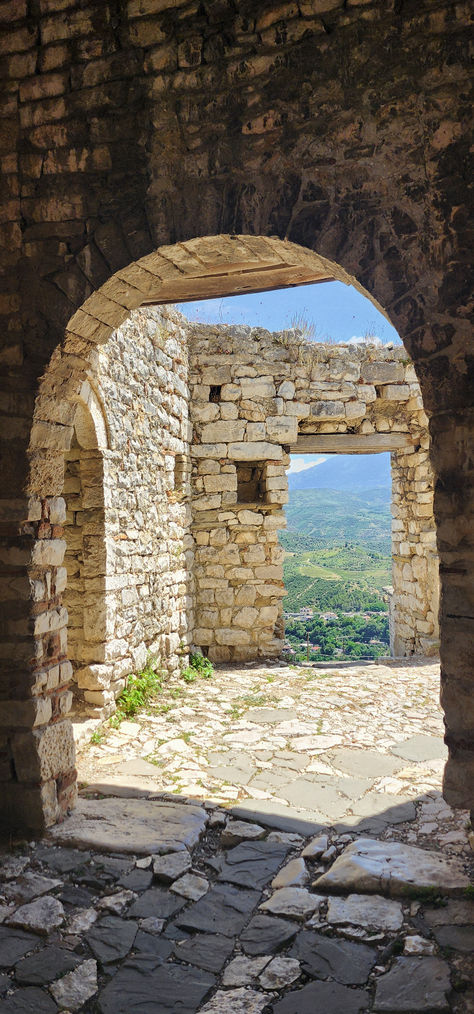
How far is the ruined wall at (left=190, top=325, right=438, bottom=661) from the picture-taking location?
752 cm

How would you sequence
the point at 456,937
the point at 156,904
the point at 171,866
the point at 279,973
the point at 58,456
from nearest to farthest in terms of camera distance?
the point at 279,973 → the point at 456,937 → the point at 156,904 → the point at 171,866 → the point at 58,456

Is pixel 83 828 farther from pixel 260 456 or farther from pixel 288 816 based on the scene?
pixel 260 456

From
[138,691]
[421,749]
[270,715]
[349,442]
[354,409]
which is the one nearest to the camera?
[421,749]

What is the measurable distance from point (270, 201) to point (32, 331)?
1280 mm

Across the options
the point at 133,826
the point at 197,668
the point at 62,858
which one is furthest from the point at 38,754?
the point at 197,668

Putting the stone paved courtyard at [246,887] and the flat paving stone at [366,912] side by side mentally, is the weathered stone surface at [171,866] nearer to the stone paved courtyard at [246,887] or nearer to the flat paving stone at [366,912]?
the stone paved courtyard at [246,887]

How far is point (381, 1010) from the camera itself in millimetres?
2033

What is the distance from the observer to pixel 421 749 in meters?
4.53

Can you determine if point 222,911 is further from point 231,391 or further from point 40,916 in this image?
point 231,391

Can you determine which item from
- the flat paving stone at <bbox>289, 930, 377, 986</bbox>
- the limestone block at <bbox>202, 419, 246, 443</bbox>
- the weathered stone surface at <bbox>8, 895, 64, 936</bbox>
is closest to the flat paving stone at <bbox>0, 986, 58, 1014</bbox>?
the weathered stone surface at <bbox>8, 895, 64, 936</bbox>

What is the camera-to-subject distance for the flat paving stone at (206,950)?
2.31 meters

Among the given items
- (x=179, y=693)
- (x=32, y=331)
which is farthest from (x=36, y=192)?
(x=179, y=693)

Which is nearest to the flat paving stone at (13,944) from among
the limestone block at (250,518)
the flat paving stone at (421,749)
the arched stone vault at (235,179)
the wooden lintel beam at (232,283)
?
the arched stone vault at (235,179)

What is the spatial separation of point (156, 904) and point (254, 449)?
17.7ft
